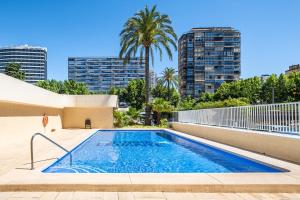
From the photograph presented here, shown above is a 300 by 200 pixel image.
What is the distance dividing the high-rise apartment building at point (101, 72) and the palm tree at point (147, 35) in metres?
134

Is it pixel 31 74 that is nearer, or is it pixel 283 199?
pixel 283 199

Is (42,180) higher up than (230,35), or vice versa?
(230,35)

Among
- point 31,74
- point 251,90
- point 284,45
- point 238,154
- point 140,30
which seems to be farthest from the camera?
point 31,74

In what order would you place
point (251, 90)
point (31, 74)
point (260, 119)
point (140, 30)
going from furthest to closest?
point (31, 74), point (251, 90), point (140, 30), point (260, 119)

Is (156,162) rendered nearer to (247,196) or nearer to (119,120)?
(247,196)

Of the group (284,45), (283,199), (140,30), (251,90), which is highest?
(284,45)

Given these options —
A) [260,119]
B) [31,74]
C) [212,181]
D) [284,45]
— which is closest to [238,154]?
[260,119]

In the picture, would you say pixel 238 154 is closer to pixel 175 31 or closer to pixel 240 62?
pixel 175 31

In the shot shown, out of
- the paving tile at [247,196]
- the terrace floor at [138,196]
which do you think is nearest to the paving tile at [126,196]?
the terrace floor at [138,196]

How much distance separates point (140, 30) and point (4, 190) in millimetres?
22929

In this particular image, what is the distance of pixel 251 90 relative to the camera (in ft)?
192

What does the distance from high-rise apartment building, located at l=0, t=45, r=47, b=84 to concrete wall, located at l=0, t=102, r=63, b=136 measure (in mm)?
167033

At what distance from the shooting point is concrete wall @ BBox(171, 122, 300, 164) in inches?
331

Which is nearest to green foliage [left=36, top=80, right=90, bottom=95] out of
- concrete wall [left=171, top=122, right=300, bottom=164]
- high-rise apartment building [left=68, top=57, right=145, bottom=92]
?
concrete wall [left=171, top=122, right=300, bottom=164]
